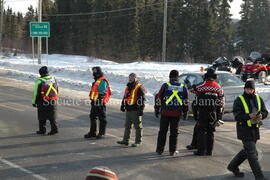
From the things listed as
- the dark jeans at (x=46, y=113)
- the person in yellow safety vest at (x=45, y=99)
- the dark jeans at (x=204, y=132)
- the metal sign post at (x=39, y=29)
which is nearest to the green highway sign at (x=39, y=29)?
the metal sign post at (x=39, y=29)

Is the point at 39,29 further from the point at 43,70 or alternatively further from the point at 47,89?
the point at 47,89

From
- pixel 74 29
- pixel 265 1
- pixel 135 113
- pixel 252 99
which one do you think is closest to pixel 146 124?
pixel 135 113

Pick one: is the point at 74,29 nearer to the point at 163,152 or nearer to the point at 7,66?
the point at 7,66

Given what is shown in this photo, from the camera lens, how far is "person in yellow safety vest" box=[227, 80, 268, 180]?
6070mm

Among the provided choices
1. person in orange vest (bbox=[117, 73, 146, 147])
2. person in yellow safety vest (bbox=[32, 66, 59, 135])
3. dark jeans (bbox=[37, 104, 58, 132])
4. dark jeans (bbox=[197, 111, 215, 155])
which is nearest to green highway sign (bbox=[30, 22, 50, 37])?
person in yellow safety vest (bbox=[32, 66, 59, 135])

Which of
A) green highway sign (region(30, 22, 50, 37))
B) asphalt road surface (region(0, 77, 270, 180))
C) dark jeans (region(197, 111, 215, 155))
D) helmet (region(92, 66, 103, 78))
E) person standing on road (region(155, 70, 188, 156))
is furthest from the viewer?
green highway sign (region(30, 22, 50, 37))

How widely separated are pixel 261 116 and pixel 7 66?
3184 cm

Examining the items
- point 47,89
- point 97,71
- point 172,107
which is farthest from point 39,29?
point 172,107

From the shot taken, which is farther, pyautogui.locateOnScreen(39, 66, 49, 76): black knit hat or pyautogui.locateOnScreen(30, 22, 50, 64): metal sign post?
pyautogui.locateOnScreen(30, 22, 50, 64): metal sign post

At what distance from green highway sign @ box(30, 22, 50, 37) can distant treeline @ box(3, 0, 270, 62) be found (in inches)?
810

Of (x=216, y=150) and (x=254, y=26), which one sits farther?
(x=254, y=26)

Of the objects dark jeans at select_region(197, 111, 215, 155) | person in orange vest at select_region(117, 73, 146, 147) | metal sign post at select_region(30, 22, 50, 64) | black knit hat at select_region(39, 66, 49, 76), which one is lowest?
dark jeans at select_region(197, 111, 215, 155)

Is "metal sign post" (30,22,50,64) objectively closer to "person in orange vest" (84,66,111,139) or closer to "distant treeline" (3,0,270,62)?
"distant treeline" (3,0,270,62)

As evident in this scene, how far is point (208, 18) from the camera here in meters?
59.2
